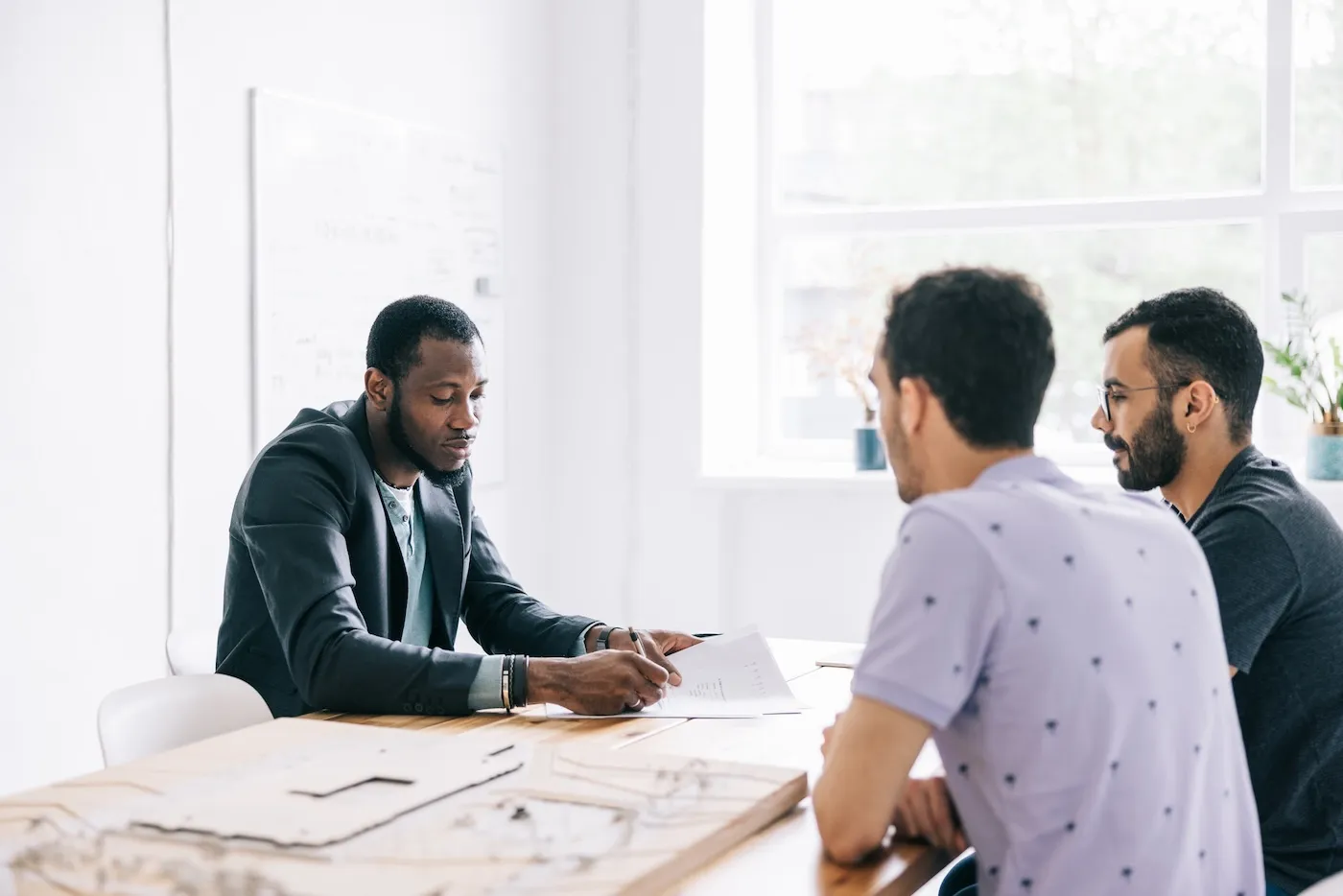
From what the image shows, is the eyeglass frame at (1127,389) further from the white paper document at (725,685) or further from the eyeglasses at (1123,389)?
the white paper document at (725,685)

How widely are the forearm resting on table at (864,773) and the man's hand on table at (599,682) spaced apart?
0.59 m

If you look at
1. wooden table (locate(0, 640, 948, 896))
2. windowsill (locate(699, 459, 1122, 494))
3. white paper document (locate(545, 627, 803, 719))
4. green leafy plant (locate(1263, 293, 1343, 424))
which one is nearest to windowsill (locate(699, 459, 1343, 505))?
windowsill (locate(699, 459, 1122, 494))

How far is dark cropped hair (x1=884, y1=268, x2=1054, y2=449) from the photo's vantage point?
3.98 feet

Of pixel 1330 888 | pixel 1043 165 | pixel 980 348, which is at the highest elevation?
pixel 1043 165

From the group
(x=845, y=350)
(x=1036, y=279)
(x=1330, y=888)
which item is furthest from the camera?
(x=845, y=350)

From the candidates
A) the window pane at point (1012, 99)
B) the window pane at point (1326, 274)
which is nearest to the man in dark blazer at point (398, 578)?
the window pane at point (1012, 99)

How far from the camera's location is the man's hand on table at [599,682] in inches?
69.8

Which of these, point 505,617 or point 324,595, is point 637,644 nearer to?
point 505,617

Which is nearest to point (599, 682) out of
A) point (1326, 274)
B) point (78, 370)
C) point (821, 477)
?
point (78, 370)

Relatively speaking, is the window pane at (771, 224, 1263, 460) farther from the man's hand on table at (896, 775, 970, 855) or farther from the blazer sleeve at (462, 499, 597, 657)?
the man's hand on table at (896, 775, 970, 855)

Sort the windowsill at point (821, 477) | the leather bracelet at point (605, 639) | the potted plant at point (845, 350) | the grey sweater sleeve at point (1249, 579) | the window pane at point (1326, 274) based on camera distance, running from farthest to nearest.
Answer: the potted plant at point (845, 350), the windowsill at point (821, 477), the window pane at point (1326, 274), the leather bracelet at point (605, 639), the grey sweater sleeve at point (1249, 579)

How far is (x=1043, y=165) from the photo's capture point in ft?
13.5

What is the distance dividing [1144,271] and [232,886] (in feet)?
11.7

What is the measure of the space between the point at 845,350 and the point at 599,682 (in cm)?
273
